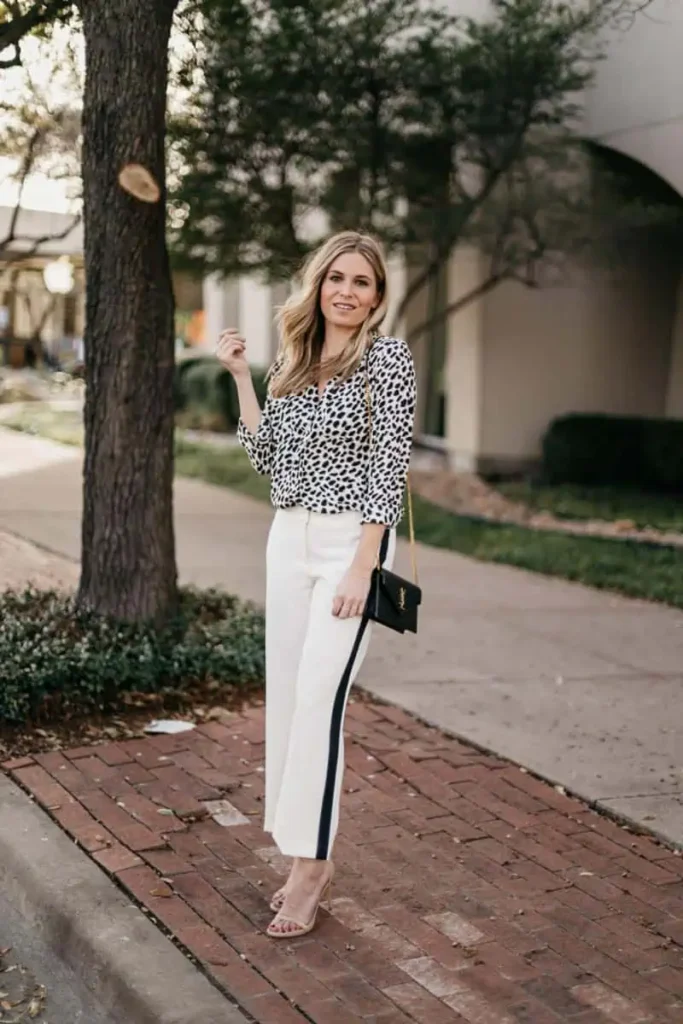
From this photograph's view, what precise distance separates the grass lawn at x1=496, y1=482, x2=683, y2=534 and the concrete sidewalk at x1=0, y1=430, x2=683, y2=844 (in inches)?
114

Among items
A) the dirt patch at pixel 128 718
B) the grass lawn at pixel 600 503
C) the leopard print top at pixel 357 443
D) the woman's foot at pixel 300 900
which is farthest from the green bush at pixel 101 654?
the grass lawn at pixel 600 503

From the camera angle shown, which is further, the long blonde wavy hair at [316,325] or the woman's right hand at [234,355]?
the woman's right hand at [234,355]

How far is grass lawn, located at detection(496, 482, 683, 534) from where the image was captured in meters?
11.9

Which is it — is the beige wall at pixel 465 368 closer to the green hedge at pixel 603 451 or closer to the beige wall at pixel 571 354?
the beige wall at pixel 571 354

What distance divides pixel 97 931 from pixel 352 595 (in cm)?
117

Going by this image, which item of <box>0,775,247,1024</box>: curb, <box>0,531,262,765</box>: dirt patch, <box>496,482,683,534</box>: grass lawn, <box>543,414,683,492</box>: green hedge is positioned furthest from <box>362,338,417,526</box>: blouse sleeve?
<box>543,414,683,492</box>: green hedge

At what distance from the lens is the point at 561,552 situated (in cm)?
957

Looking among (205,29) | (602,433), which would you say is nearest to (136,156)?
(205,29)

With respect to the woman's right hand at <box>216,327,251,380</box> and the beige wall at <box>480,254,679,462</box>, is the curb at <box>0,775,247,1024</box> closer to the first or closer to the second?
the woman's right hand at <box>216,327,251,380</box>

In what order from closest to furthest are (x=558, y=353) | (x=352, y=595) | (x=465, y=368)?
(x=352, y=595) < (x=558, y=353) < (x=465, y=368)

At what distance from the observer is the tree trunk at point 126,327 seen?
5.53 metres

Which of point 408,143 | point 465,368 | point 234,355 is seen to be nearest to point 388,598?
point 234,355

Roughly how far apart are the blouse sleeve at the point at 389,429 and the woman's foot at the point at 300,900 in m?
0.99

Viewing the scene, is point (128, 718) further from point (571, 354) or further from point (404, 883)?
point (571, 354)
